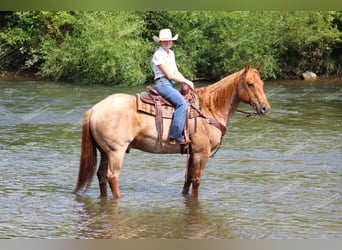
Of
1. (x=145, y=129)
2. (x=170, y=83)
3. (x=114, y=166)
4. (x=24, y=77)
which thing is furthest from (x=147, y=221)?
(x=24, y=77)

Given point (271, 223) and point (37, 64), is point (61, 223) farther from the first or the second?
point (37, 64)

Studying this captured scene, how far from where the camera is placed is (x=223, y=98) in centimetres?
1060

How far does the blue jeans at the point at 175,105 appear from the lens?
10.1 metres

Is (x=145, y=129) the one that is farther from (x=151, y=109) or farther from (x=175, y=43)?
(x=175, y=43)

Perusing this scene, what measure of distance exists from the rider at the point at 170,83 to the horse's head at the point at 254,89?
0.84 m

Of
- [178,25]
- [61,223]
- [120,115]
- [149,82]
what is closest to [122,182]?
[120,115]

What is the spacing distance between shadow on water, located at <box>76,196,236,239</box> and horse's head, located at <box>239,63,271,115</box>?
5.23ft

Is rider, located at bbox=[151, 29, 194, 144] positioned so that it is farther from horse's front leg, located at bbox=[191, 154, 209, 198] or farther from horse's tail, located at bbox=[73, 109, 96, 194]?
horse's tail, located at bbox=[73, 109, 96, 194]

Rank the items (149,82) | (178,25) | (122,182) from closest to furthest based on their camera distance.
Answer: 1. (122,182)
2. (149,82)
3. (178,25)

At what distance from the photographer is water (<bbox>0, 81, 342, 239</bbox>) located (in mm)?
8805
